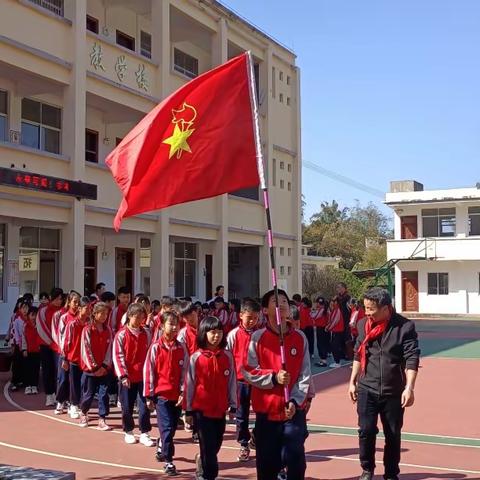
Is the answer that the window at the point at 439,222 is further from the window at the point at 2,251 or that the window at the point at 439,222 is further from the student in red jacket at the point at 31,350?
the student in red jacket at the point at 31,350

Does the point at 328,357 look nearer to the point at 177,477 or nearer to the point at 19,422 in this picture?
the point at 19,422

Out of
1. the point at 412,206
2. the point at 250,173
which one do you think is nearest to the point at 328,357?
the point at 250,173

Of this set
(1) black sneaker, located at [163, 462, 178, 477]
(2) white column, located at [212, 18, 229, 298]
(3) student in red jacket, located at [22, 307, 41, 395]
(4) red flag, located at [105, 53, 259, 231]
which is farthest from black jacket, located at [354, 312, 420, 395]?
(2) white column, located at [212, 18, 229, 298]

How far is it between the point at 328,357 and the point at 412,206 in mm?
25983

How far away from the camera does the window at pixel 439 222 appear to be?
4303 cm

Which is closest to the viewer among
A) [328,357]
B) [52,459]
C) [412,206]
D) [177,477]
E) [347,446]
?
[177,477]

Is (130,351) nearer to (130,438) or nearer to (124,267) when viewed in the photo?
(130,438)

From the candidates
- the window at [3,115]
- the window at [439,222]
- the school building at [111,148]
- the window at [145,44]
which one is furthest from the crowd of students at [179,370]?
the window at [439,222]

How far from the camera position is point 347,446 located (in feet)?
28.8

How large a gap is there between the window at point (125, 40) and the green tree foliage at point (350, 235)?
4020 centimetres

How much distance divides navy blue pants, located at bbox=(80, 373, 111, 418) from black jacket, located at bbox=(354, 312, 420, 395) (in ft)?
14.6

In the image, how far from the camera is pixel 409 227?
1741 inches

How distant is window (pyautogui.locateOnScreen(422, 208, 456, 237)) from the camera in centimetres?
4303

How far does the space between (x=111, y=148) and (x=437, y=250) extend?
84.4 feet
